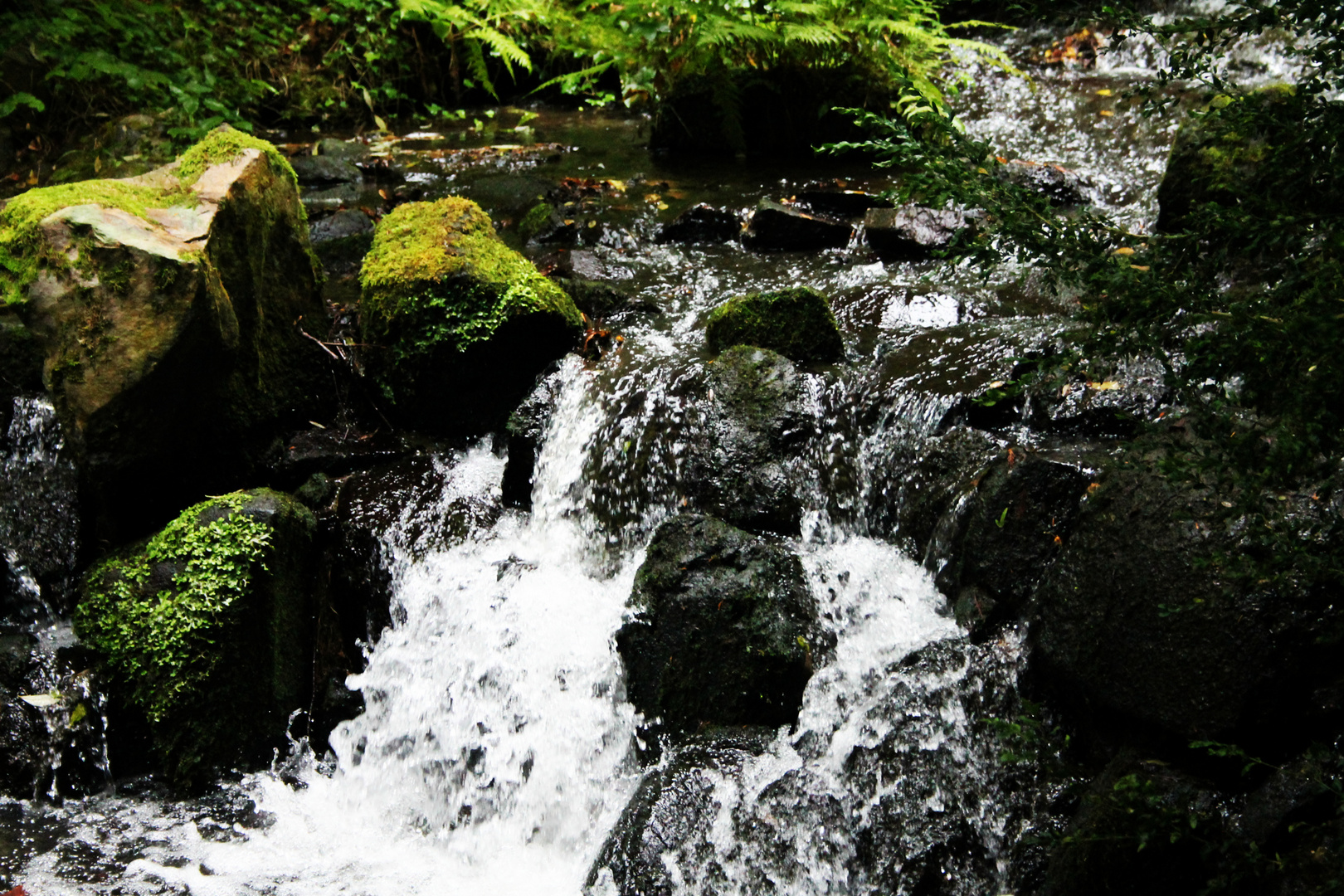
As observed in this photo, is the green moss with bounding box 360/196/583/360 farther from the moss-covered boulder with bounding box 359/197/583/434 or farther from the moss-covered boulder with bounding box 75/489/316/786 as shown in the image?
the moss-covered boulder with bounding box 75/489/316/786

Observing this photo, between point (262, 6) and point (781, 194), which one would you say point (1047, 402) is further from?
point (262, 6)

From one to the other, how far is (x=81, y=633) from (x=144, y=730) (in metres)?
0.57

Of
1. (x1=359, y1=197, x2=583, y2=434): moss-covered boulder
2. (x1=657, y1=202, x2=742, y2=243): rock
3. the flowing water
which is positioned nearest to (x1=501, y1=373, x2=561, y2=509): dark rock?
the flowing water

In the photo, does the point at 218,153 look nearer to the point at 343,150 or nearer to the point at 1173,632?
the point at 343,150

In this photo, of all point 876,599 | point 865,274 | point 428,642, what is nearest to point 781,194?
point 865,274

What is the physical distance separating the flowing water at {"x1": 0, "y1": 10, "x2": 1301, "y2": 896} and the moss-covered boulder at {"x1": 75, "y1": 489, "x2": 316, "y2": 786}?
9.1 inches

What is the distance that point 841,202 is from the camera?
7.08 m

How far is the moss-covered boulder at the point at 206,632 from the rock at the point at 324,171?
4.61 metres

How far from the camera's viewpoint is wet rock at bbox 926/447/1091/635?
3.77 metres

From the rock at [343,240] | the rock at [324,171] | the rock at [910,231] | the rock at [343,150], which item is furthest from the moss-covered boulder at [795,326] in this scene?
the rock at [343,150]

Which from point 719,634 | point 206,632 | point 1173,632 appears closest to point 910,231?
point 719,634

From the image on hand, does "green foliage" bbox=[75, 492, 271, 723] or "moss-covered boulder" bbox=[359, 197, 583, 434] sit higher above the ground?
"moss-covered boulder" bbox=[359, 197, 583, 434]

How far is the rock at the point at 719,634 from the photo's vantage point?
149 inches

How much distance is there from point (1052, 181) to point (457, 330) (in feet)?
15.2
